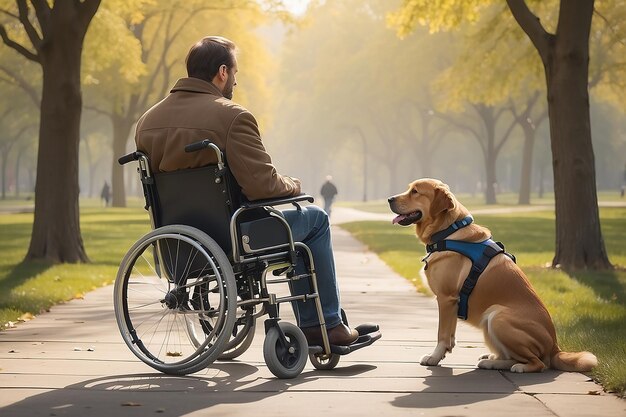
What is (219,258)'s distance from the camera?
18.3 feet

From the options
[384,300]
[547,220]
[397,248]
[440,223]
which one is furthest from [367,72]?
[440,223]

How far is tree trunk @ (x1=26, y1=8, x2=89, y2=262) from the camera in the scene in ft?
46.4

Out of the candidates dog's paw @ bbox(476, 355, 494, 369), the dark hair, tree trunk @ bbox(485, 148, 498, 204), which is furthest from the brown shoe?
tree trunk @ bbox(485, 148, 498, 204)

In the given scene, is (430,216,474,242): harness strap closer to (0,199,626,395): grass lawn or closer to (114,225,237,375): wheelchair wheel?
(0,199,626,395): grass lawn

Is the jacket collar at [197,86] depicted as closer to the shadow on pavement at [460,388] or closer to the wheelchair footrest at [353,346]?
the wheelchair footrest at [353,346]

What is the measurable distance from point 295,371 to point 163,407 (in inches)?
41.7

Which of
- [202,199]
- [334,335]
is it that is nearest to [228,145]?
[202,199]

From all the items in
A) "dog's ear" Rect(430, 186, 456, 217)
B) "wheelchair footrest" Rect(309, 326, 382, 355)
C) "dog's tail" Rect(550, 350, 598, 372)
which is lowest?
"dog's tail" Rect(550, 350, 598, 372)

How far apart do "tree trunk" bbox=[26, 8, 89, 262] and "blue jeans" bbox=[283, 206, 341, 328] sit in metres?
8.80

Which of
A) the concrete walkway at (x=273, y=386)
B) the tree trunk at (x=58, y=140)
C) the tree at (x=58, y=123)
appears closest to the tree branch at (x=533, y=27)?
the tree at (x=58, y=123)

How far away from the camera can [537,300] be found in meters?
5.98

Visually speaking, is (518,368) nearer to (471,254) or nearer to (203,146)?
(471,254)

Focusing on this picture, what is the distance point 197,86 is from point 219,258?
1.04 m

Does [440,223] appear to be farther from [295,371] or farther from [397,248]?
[397,248]
